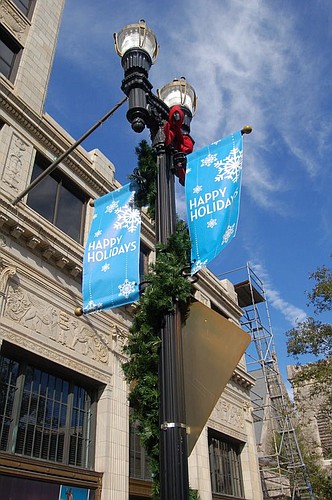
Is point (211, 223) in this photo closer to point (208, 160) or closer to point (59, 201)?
point (208, 160)

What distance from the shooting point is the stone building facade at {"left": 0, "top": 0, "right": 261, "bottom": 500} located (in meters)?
10.4

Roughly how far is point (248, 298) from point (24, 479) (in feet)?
75.1

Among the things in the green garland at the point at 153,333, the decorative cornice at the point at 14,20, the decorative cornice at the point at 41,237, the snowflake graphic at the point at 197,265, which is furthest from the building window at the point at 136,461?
the decorative cornice at the point at 14,20

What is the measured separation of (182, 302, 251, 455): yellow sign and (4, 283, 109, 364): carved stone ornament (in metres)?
6.50

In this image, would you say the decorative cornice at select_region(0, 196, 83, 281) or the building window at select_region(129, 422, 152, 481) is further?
the building window at select_region(129, 422, 152, 481)

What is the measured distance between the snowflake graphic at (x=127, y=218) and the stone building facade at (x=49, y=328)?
4718 millimetres

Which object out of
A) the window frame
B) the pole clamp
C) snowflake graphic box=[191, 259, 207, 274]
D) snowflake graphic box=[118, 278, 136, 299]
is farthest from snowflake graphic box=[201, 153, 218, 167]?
the window frame

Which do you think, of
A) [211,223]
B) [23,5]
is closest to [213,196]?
[211,223]

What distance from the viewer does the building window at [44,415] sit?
10.1 metres

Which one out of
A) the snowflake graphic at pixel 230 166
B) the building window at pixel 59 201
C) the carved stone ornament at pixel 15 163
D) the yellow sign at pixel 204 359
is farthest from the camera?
the building window at pixel 59 201

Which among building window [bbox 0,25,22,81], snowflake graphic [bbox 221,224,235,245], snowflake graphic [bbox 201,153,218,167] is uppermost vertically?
building window [bbox 0,25,22,81]

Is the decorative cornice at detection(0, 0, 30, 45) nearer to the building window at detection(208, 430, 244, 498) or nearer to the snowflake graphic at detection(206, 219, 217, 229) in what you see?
the snowflake graphic at detection(206, 219, 217, 229)

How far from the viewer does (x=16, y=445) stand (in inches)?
393

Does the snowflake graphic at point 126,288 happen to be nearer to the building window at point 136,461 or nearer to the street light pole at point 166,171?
the street light pole at point 166,171
